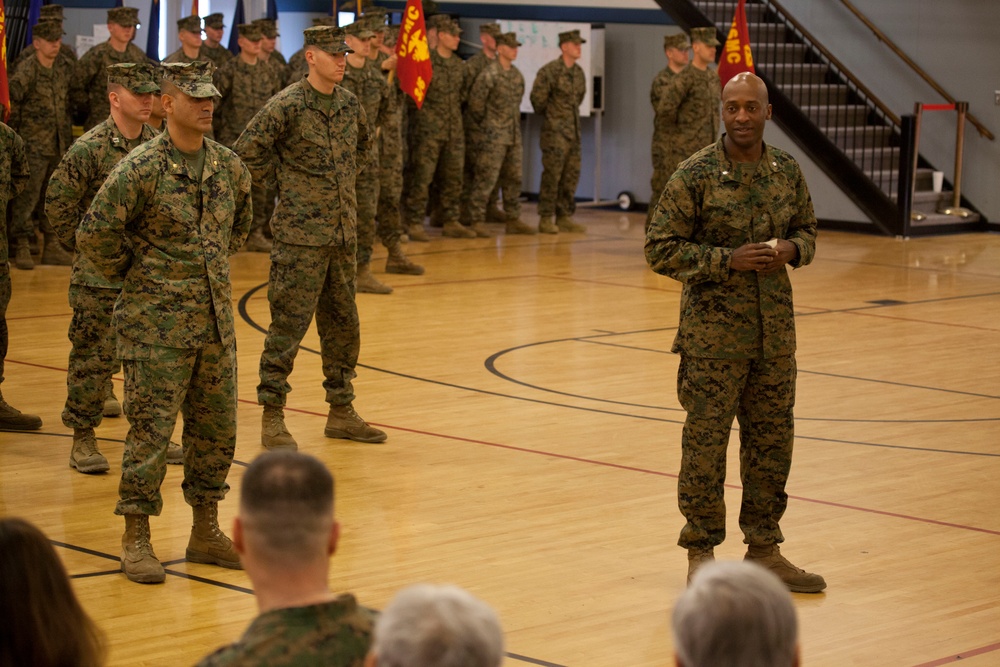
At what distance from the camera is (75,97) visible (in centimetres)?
1251

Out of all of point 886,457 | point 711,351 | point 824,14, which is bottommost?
point 886,457

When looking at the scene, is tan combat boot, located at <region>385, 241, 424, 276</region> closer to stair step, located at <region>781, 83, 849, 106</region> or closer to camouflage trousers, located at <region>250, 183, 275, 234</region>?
camouflage trousers, located at <region>250, 183, 275, 234</region>

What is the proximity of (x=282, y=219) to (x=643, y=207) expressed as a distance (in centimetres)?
1171

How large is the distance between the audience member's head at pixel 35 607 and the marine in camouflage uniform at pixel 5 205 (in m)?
4.49

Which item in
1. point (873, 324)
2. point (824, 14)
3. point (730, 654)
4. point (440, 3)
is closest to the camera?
point (730, 654)

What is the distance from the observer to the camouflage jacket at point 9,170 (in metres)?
6.57

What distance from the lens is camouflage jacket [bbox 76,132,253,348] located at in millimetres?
4676

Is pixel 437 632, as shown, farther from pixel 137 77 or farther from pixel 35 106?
pixel 35 106

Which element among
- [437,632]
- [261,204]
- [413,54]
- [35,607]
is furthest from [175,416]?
[261,204]

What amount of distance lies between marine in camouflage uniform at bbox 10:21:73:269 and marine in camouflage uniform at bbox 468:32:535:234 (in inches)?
170

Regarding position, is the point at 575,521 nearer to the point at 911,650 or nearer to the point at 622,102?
the point at 911,650

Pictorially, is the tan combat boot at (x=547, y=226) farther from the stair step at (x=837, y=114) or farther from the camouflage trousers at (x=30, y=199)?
the camouflage trousers at (x=30, y=199)

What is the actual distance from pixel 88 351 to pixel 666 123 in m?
8.06

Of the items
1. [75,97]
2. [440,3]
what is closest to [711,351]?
[75,97]
